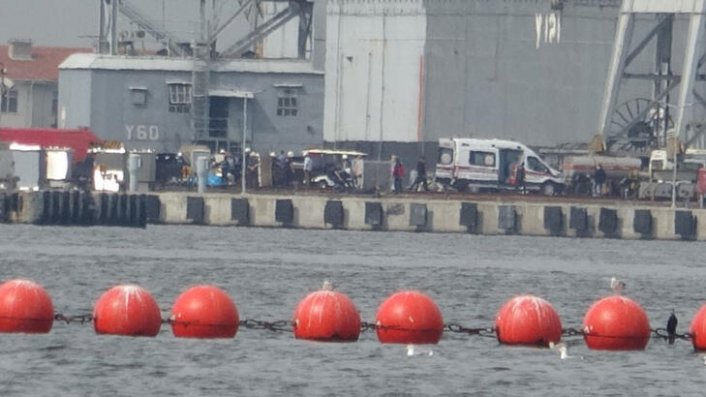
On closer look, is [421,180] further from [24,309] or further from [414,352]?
[24,309]

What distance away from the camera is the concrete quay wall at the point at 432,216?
70938mm

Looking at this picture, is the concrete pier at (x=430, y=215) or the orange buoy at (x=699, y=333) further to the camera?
the concrete pier at (x=430, y=215)

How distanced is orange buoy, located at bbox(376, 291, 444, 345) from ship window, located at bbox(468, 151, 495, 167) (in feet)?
140

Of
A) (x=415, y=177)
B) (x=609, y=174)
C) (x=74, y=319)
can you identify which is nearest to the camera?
(x=74, y=319)

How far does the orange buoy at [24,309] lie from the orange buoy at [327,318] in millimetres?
3510

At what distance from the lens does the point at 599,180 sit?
79.7 metres

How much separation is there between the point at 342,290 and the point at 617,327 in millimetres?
12455

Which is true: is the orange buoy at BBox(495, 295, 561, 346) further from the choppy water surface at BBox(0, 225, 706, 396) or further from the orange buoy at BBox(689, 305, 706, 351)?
the orange buoy at BBox(689, 305, 706, 351)

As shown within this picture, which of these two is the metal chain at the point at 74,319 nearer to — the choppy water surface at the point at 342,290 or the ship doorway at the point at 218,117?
the choppy water surface at the point at 342,290

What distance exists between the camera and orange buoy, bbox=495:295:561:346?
36500 mm

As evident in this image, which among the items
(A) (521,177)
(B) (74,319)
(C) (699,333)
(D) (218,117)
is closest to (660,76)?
(A) (521,177)

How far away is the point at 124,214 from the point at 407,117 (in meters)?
20.7

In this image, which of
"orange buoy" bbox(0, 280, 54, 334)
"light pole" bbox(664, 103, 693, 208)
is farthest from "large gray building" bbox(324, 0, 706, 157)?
"orange buoy" bbox(0, 280, 54, 334)

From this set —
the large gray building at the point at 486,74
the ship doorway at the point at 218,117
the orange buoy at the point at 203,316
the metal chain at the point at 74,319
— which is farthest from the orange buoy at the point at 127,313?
the ship doorway at the point at 218,117
